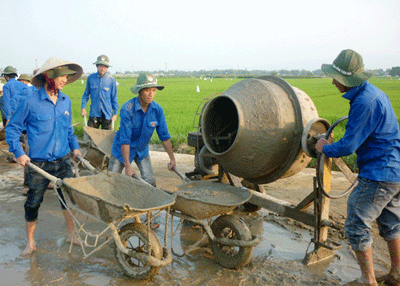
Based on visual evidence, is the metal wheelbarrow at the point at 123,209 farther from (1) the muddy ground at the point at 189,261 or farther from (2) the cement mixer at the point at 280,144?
(2) the cement mixer at the point at 280,144

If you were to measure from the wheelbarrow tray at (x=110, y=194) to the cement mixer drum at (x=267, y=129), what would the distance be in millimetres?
1001

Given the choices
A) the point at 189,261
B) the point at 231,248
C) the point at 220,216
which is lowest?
the point at 189,261

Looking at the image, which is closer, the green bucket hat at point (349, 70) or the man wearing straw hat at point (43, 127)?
the green bucket hat at point (349, 70)

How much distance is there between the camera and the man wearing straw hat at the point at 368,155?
114 inches

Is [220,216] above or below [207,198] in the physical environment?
below

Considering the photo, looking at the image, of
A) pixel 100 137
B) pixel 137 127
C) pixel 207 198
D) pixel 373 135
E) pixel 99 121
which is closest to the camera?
pixel 373 135

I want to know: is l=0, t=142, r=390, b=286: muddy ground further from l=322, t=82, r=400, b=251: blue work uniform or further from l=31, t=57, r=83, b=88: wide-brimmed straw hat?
l=31, t=57, r=83, b=88: wide-brimmed straw hat

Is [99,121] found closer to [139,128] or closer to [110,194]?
[139,128]

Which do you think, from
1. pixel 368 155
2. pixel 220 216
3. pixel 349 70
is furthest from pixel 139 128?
pixel 368 155

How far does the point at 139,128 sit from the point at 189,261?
1719 mm

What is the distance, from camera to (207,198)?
358cm

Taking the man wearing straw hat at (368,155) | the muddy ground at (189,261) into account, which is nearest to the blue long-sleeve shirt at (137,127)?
the muddy ground at (189,261)

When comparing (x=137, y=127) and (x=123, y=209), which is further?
(x=137, y=127)

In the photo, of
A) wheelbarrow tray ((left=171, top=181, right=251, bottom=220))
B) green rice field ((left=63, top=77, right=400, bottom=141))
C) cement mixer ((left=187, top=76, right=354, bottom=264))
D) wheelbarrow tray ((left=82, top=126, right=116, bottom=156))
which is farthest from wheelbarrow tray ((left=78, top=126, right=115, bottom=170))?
cement mixer ((left=187, top=76, right=354, bottom=264))
